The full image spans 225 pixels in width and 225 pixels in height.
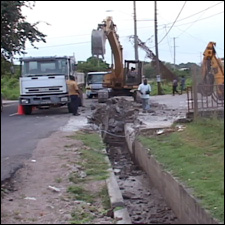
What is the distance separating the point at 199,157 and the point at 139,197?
1.89m

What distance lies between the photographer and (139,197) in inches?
454

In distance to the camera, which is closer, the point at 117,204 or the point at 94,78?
the point at 117,204

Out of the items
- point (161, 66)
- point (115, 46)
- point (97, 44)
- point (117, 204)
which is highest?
point (115, 46)

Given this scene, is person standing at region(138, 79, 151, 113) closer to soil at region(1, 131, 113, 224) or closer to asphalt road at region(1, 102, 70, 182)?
asphalt road at region(1, 102, 70, 182)

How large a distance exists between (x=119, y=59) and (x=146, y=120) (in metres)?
10.3

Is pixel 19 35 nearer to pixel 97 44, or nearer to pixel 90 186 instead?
pixel 97 44

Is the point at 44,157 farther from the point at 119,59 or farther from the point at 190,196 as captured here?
the point at 119,59

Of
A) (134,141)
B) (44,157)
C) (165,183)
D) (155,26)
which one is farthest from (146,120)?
(155,26)

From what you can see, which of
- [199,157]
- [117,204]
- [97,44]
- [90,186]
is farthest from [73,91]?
[117,204]

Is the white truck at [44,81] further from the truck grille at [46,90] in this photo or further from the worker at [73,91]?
the worker at [73,91]

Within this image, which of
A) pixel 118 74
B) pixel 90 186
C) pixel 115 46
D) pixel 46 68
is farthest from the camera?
pixel 118 74

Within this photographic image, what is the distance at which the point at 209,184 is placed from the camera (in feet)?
26.9

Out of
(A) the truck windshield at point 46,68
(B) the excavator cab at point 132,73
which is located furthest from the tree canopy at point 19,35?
(B) the excavator cab at point 132,73

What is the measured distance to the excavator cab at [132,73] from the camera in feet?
102
